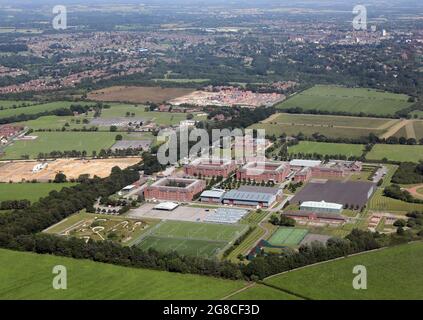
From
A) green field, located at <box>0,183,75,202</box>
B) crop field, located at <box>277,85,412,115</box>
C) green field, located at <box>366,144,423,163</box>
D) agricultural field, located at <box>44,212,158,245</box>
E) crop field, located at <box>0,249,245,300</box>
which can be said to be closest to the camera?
crop field, located at <box>0,249,245,300</box>

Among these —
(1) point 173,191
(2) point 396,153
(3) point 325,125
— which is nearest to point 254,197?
(1) point 173,191

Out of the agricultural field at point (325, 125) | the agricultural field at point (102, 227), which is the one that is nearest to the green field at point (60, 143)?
the agricultural field at point (325, 125)

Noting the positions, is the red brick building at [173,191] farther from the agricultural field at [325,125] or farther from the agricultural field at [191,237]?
the agricultural field at [325,125]

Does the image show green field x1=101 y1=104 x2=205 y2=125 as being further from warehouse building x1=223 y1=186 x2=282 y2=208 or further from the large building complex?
warehouse building x1=223 y1=186 x2=282 y2=208

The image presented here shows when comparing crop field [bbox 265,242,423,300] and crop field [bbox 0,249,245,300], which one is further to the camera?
crop field [bbox 0,249,245,300]

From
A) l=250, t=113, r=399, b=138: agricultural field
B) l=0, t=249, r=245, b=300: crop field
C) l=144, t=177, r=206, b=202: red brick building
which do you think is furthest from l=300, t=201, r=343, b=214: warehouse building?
l=250, t=113, r=399, b=138: agricultural field
